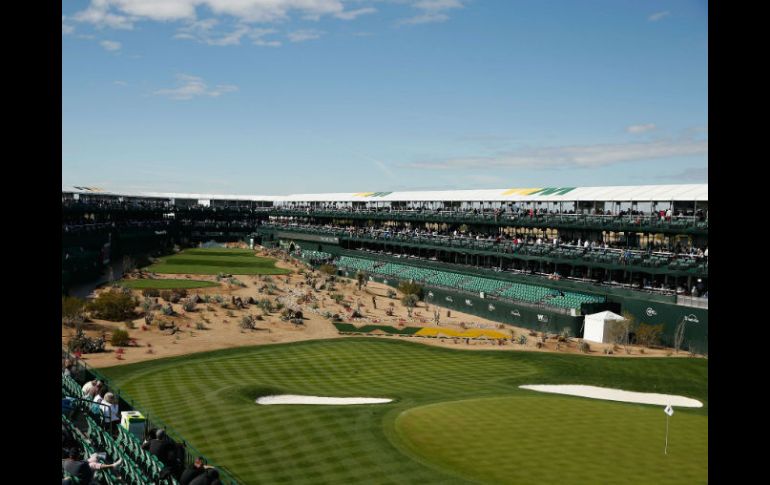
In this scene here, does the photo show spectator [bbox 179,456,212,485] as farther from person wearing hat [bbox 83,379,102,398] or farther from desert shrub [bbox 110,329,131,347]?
desert shrub [bbox 110,329,131,347]

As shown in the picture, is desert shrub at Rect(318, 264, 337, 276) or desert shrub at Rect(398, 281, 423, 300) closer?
desert shrub at Rect(398, 281, 423, 300)

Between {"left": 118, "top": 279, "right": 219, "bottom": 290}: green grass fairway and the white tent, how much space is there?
167 ft

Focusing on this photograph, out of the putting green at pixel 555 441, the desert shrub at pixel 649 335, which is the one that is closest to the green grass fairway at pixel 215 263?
the desert shrub at pixel 649 335

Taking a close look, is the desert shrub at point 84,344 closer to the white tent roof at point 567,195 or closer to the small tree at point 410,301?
the small tree at point 410,301

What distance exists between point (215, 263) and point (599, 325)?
7613 cm

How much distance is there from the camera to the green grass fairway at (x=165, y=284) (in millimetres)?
83750

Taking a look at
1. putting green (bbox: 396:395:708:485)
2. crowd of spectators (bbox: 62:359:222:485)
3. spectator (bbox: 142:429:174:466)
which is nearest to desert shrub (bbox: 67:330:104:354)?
crowd of spectators (bbox: 62:359:222:485)

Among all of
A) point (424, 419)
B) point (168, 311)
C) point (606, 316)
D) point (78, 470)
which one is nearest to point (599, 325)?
point (606, 316)

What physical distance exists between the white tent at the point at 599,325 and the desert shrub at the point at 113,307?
146ft

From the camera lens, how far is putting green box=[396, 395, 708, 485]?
89.3 ft
